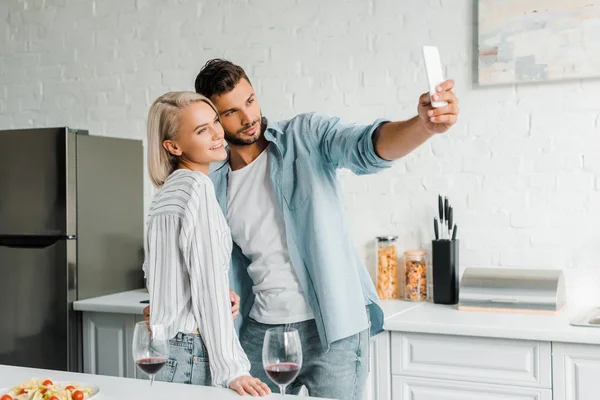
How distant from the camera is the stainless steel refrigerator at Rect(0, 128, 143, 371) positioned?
11.2 ft

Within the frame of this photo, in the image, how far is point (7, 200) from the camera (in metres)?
3.53

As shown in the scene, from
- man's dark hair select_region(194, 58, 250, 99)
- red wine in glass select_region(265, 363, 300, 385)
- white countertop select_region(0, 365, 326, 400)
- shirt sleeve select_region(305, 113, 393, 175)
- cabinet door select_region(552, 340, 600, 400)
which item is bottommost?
cabinet door select_region(552, 340, 600, 400)

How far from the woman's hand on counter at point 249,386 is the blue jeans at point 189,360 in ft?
0.41

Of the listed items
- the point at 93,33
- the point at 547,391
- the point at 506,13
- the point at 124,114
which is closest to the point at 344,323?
the point at 547,391

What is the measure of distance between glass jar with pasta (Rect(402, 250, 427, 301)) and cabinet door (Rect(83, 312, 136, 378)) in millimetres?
1191

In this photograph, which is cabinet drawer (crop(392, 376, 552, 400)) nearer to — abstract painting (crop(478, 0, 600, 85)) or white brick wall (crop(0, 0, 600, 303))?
white brick wall (crop(0, 0, 600, 303))

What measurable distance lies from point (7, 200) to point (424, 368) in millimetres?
2043

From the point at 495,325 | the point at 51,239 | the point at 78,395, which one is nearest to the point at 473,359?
the point at 495,325

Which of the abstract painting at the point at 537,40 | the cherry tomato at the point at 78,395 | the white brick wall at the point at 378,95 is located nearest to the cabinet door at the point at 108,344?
the white brick wall at the point at 378,95

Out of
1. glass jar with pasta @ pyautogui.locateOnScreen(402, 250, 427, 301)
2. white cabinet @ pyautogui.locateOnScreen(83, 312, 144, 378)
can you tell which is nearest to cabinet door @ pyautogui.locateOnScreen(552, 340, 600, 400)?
glass jar with pasta @ pyautogui.locateOnScreen(402, 250, 427, 301)

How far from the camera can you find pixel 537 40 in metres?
3.07

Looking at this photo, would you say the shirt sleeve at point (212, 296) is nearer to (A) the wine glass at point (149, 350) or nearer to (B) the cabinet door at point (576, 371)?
(A) the wine glass at point (149, 350)

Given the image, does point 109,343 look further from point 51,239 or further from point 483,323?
point 483,323

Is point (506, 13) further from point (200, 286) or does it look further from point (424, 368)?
point (200, 286)
